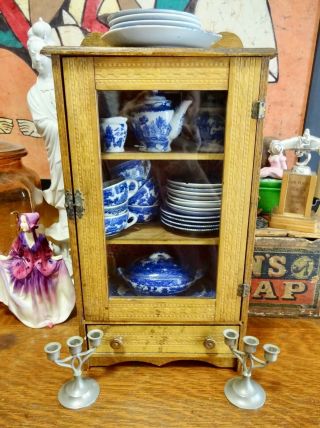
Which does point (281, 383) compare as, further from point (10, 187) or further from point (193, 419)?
point (10, 187)

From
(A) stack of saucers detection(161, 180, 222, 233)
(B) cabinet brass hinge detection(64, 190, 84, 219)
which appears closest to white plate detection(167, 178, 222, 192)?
(A) stack of saucers detection(161, 180, 222, 233)

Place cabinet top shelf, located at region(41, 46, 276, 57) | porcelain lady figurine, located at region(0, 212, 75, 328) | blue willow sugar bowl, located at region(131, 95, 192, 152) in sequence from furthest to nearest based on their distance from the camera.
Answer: porcelain lady figurine, located at region(0, 212, 75, 328) → blue willow sugar bowl, located at region(131, 95, 192, 152) → cabinet top shelf, located at region(41, 46, 276, 57)

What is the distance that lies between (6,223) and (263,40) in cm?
106

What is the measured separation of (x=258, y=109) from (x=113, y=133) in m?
0.31

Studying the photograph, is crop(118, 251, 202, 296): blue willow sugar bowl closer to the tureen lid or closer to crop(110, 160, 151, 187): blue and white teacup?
the tureen lid

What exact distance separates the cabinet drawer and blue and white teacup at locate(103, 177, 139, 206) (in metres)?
0.32

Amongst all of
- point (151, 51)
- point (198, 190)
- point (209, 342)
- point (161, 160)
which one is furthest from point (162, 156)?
point (209, 342)

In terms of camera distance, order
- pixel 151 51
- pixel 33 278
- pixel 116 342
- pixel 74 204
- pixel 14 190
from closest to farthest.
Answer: pixel 151 51 < pixel 74 204 < pixel 116 342 < pixel 33 278 < pixel 14 190

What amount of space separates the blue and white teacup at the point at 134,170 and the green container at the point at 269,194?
16.7 inches

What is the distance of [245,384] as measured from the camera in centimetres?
79

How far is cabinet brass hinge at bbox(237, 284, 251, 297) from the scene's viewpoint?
79 centimetres

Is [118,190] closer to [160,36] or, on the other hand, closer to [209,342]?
[160,36]

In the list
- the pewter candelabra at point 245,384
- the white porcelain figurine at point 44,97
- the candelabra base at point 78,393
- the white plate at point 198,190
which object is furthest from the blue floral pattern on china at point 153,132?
the candelabra base at point 78,393

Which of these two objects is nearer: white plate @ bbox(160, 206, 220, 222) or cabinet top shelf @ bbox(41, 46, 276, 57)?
cabinet top shelf @ bbox(41, 46, 276, 57)
